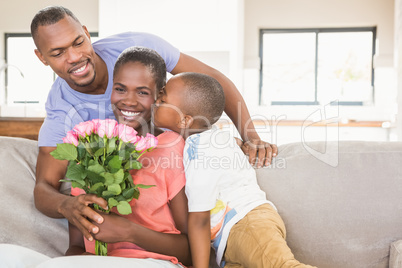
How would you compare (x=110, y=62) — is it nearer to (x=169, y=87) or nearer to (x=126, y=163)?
(x=169, y=87)

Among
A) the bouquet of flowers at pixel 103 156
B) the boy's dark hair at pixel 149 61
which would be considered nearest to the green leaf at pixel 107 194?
the bouquet of flowers at pixel 103 156

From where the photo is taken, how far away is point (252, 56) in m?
6.46

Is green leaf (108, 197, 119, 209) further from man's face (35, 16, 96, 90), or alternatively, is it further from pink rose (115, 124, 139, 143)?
man's face (35, 16, 96, 90)

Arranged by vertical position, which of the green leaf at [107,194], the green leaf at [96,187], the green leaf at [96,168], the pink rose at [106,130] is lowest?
the green leaf at [107,194]

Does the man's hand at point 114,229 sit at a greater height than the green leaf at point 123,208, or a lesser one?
lesser

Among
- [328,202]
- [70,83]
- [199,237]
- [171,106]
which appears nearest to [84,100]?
[70,83]

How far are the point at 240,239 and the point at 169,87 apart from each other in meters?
0.56

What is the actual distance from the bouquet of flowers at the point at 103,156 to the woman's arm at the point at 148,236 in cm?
9

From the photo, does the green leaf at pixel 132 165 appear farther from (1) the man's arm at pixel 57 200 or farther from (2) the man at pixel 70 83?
(2) the man at pixel 70 83

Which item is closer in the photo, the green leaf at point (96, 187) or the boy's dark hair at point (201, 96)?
the green leaf at point (96, 187)

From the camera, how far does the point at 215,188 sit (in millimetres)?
1312

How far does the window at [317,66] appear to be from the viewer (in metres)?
6.31

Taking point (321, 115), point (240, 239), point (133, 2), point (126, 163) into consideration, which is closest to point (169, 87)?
point (126, 163)

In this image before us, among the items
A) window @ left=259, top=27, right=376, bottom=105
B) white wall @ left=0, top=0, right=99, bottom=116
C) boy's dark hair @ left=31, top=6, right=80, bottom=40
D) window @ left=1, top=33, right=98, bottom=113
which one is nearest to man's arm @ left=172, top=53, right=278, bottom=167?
boy's dark hair @ left=31, top=6, right=80, bottom=40
